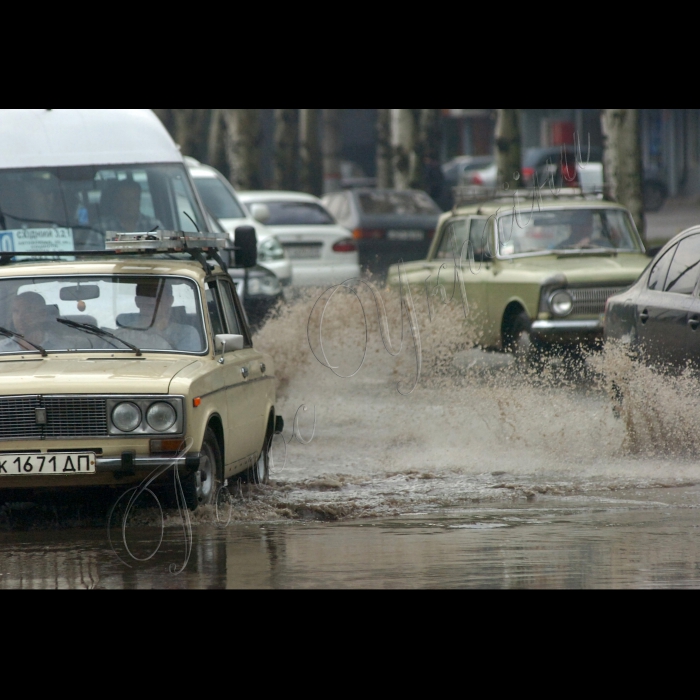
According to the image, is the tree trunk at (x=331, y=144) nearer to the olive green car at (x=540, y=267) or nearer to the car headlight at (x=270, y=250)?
Answer: the car headlight at (x=270, y=250)

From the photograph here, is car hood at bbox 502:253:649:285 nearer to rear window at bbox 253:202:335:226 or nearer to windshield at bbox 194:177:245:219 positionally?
windshield at bbox 194:177:245:219

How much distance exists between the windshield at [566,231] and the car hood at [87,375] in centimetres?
661

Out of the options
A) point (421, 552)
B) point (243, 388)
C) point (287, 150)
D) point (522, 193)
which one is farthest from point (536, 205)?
point (287, 150)

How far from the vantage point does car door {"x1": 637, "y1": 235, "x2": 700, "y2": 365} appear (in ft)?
30.8

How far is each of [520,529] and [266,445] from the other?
2.28 metres

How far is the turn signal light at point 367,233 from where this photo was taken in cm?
2331

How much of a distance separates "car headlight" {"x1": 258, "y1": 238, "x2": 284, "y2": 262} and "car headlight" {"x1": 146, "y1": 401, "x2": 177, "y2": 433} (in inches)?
393

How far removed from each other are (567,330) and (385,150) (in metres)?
25.5

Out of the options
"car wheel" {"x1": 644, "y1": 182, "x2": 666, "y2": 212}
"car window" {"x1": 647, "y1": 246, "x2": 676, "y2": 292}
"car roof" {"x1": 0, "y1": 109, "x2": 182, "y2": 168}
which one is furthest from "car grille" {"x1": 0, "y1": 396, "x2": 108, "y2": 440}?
"car wheel" {"x1": 644, "y1": 182, "x2": 666, "y2": 212}

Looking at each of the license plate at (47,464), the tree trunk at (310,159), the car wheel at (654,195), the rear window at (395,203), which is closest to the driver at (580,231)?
the license plate at (47,464)

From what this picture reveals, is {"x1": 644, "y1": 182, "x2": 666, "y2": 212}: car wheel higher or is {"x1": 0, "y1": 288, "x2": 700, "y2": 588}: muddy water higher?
{"x1": 644, "y1": 182, "x2": 666, "y2": 212}: car wheel

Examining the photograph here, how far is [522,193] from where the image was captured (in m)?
14.5

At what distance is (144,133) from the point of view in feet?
39.2

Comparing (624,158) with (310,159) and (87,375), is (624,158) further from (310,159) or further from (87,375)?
(310,159)
